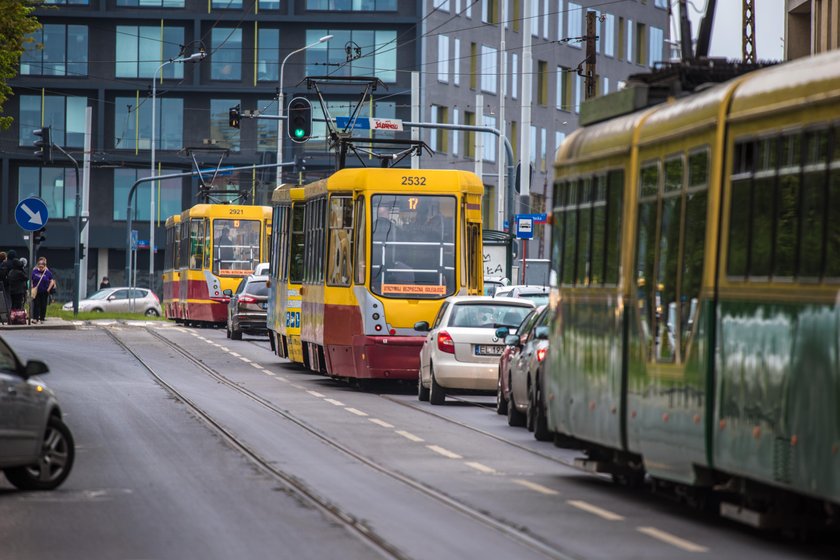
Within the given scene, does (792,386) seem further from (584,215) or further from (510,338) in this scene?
(510,338)

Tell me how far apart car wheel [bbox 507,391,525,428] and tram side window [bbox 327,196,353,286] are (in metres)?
7.07

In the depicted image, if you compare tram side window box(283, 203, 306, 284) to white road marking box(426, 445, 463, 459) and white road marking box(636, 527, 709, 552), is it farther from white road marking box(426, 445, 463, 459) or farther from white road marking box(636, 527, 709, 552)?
white road marking box(636, 527, 709, 552)

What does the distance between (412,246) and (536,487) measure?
562 inches

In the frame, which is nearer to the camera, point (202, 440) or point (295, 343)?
point (202, 440)

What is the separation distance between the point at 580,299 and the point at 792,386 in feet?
16.4

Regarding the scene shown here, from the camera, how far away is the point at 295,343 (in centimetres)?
3444

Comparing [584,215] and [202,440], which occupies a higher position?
[584,215]

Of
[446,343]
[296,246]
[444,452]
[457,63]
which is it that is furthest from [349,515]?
[457,63]

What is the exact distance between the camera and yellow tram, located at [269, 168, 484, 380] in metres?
28.7

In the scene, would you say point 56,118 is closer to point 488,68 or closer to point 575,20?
point 488,68

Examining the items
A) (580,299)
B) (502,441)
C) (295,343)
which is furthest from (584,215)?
(295,343)

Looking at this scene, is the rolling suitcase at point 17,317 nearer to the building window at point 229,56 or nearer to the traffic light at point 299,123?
the traffic light at point 299,123

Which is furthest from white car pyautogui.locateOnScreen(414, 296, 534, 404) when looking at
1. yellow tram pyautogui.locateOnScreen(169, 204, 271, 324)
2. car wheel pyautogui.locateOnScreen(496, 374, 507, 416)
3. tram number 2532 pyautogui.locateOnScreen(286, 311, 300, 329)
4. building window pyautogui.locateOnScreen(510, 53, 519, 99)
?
building window pyautogui.locateOnScreen(510, 53, 519, 99)

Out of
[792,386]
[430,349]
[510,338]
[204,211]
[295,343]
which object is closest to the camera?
[792,386]
